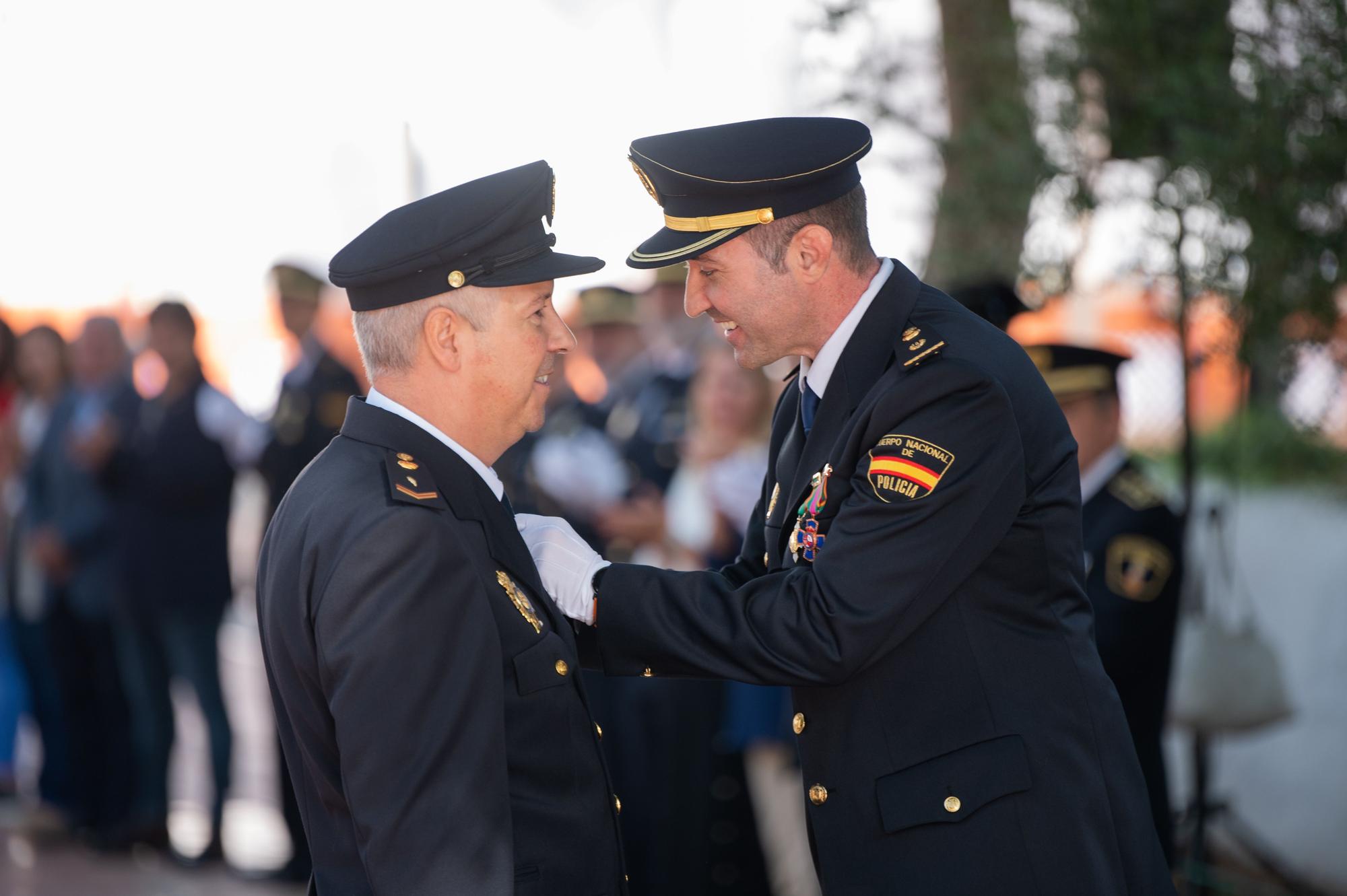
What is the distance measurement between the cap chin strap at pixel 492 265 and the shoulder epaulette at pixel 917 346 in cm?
61

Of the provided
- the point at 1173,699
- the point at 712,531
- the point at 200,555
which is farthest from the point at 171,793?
the point at 1173,699

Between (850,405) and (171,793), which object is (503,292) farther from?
(171,793)

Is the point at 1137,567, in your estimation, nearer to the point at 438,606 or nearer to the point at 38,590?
the point at 438,606

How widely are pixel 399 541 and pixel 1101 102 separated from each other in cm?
328

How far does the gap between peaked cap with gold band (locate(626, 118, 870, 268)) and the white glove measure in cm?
49

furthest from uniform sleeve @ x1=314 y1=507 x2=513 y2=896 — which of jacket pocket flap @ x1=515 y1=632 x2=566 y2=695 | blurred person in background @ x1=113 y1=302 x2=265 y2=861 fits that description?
blurred person in background @ x1=113 y1=302 x2=265 y2=861

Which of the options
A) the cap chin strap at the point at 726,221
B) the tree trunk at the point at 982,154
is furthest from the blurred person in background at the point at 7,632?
the cap chin strap at the point at 726,221

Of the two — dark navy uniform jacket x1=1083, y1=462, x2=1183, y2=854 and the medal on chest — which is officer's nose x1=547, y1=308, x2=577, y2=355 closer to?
the medal on chest

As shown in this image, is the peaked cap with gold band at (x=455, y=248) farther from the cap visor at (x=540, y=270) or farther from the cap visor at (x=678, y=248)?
the cap visor at (x=678, y=248)

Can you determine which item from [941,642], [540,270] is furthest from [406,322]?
[941,642]

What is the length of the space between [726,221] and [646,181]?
0.70ft

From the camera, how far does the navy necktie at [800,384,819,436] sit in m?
2.52

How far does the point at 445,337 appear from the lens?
82.3 inches

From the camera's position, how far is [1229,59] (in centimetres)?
401
